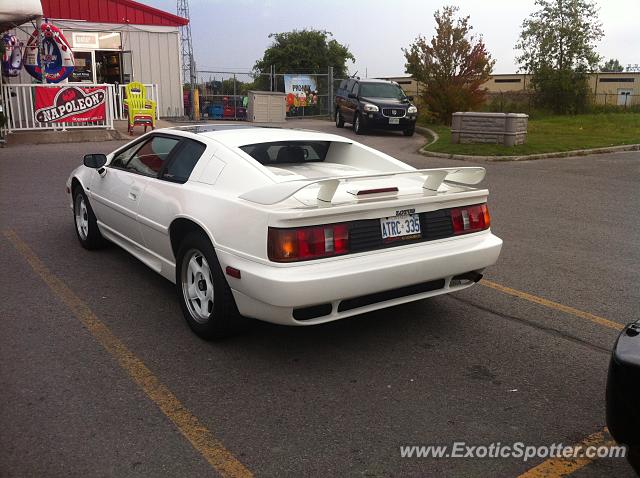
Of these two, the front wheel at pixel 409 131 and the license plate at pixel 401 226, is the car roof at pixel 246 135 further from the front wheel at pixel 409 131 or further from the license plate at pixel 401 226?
the front wheel at pixel 409 131

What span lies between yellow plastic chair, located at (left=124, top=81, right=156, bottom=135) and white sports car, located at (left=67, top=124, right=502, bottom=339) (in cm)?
1423

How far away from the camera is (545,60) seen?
117ft

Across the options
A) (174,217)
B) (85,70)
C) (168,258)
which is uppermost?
(85,70)

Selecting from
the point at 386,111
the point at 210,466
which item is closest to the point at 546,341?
the point at 210,466

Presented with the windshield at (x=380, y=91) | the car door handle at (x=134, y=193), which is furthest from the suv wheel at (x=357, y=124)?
the car door handle at (x=134, y=193)

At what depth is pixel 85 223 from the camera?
626cm

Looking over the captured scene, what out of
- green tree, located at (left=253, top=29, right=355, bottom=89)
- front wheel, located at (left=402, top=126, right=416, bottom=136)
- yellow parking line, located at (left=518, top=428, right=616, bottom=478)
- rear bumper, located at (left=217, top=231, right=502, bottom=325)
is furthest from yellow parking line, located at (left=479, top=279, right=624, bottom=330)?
green tree, located at (left=253, top=29, right=355, bottom=89)

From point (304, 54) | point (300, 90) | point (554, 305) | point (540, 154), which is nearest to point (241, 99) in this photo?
point (300, 90)

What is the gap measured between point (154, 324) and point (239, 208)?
48.7 inches

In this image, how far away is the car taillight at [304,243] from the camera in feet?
11.5

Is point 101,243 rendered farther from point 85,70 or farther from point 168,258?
point 85,70

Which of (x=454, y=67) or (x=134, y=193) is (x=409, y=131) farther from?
(x=134, y=193)

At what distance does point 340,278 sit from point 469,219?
1.23 meters

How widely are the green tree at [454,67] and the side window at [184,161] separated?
19.2 m
